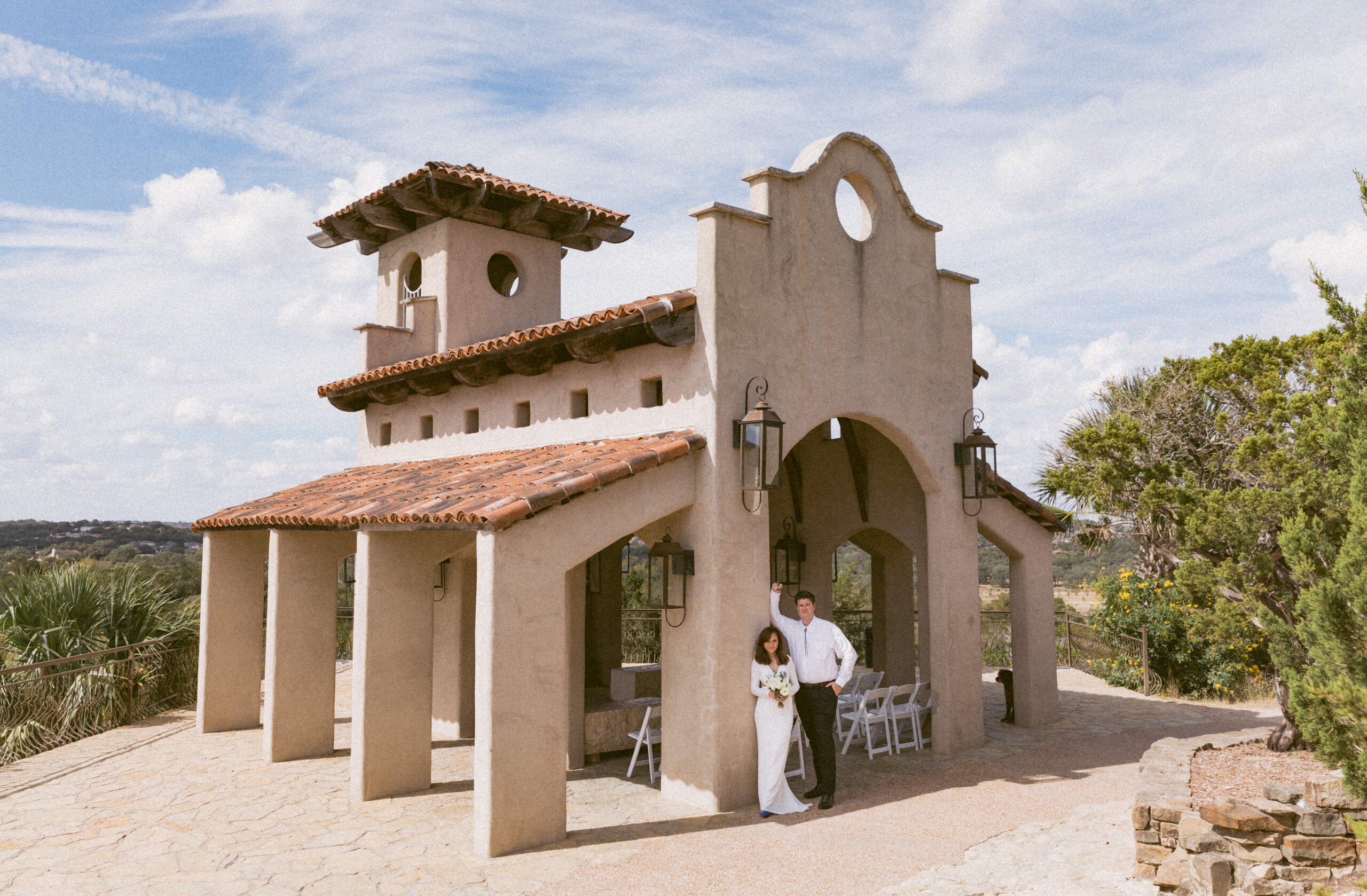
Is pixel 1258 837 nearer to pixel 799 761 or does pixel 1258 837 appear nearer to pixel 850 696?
pixel 799 761

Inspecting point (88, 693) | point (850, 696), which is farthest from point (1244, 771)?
point (88, 693)

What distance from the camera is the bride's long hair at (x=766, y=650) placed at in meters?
8.95

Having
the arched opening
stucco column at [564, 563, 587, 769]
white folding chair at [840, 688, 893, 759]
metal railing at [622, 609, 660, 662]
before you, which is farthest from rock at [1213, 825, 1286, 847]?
metal railing at [622, 609, 660, 662]

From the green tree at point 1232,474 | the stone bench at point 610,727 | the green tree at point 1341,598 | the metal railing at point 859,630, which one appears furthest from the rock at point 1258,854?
the metal railing at point 859,630

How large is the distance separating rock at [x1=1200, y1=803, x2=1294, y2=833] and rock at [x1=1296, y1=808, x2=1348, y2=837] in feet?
0.28

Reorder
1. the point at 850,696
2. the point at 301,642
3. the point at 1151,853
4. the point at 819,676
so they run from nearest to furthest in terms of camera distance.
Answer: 1. the point at 1151,853
2. the point at 819,676
3. the point at 301,642
4. the point at 850,696

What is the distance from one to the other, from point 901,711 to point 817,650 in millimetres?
2581

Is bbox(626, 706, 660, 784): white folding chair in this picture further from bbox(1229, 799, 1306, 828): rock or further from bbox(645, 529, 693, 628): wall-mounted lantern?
bbox(1229, 799, 1306, 828): rock

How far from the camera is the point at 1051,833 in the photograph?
7742 mm

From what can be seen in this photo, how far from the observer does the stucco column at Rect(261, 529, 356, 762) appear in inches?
430

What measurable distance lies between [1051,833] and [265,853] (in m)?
6.39

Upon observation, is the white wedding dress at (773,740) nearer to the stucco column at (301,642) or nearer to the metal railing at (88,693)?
the stucco column at (301,642)

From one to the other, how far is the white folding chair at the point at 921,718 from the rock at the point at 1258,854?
481 centimetres

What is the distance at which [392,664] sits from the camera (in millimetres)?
9438
